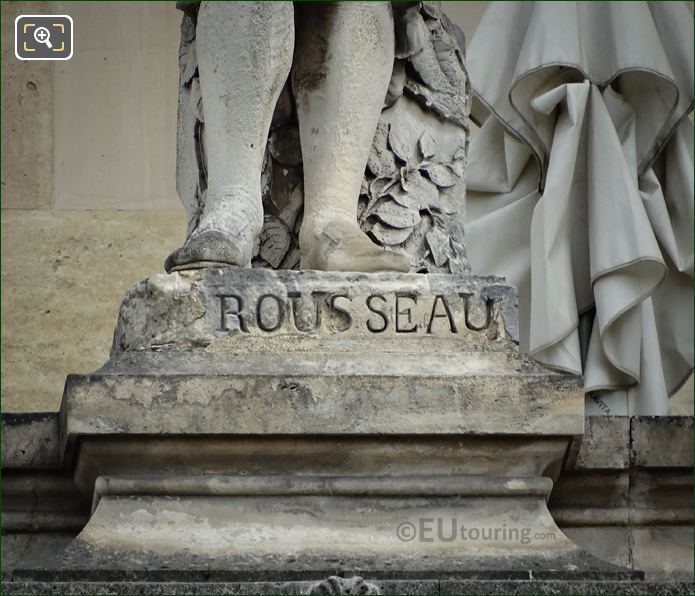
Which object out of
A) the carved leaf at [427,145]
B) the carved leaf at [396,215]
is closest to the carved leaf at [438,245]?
the carved leaf at [396,215]

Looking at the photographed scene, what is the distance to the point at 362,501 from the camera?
3498 mm

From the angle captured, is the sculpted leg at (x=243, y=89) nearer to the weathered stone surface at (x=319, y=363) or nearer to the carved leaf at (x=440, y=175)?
the weathered stone surface at (x=319, y=363)

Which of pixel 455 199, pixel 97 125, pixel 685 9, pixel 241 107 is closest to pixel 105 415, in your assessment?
pixel 241 107

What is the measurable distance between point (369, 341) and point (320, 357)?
80 mm

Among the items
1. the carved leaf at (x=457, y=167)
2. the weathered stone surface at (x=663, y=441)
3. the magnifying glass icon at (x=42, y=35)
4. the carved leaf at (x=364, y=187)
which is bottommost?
the weathered stone surface at (x=663, y=441)

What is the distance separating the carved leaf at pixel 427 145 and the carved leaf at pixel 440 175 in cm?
2

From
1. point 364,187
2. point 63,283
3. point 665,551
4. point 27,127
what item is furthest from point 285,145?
point 27,127

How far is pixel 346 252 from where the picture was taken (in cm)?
365

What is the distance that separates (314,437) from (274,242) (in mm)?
500

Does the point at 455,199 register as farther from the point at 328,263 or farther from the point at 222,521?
the point at 222,521

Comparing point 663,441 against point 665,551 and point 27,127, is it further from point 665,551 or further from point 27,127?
point 27,127

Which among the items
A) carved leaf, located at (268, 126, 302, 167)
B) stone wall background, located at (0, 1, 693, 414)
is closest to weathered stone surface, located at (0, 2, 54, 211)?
stone wall background, located at (0, 1, 693, 414)

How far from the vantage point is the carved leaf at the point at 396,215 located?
12.7 ft

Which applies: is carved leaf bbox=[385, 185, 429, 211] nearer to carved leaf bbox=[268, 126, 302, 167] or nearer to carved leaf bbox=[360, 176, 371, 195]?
carved leaf bbox=[360, 176, 371, 195]
